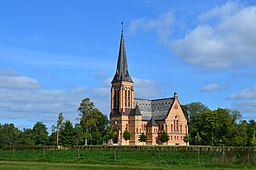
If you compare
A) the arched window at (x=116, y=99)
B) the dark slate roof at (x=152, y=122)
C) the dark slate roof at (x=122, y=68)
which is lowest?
the dark slate roof at (x=152, y=122)

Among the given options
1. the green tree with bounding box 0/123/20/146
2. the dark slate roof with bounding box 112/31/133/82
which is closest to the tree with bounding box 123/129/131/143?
the dark slate roof with bounding box 112/31/133/82

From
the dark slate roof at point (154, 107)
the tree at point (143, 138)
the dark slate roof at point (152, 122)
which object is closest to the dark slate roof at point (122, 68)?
the dark slate roof at point (154, 107)

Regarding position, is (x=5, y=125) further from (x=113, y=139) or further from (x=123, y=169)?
(x=123, y=169)

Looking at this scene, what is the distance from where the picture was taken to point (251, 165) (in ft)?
98.0

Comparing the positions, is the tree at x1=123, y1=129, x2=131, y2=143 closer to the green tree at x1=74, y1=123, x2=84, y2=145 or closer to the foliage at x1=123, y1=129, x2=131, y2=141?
the foliage at x1=123, y1=129, x2=131, y2=141

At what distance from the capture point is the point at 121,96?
12119 cm

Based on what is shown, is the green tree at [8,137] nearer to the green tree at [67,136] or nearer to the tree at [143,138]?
the green tree at [67,136]

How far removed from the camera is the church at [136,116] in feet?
393

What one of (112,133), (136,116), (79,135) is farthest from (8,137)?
(136,116)

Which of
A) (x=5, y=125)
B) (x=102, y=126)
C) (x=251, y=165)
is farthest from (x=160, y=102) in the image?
(x=251, y=165)

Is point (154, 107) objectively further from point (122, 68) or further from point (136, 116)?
point (122, 68)

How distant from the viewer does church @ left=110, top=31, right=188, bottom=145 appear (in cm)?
11969

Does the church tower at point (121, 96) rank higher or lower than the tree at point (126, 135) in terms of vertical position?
higher

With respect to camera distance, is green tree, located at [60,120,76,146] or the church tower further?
the church tower
